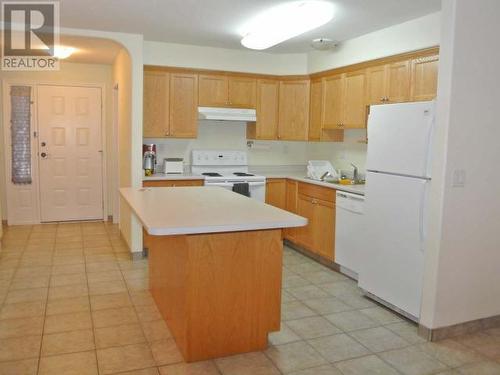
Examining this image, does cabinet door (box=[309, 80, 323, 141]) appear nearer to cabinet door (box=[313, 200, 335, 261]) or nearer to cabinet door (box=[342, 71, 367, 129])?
cabinet door (box=[342, 71, 367, 129])

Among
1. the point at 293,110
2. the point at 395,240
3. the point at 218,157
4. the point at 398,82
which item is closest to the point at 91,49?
the point at 218,157

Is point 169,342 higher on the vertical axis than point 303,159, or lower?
lower

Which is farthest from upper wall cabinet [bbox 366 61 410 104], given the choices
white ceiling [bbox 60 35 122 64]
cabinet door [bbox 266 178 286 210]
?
white ceiling [bbox 60 35 122 64]

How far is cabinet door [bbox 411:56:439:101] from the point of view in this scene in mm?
3766

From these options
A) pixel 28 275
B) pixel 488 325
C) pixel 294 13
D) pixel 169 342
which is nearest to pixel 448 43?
pixel 294 13

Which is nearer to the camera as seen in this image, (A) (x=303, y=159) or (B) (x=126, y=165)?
(B) (x=126, y=165)

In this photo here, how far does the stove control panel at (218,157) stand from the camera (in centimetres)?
573

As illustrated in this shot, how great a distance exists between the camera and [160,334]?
311 cm

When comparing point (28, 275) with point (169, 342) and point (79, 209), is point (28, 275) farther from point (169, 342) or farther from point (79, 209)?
point (79, 209)

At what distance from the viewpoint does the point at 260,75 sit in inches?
221

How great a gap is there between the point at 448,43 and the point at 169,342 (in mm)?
2699

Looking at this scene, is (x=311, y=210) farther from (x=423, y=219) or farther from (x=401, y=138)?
(x=423, y=219)

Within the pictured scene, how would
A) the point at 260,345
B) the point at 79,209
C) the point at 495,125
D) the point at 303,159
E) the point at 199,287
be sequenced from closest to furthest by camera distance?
1. the point at 199,287
2. the point at 260,345
3. the point at 495,125
4. the point at 303,159
5. the point at 79,209

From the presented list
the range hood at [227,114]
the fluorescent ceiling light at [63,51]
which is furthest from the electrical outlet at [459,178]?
the fluorescent ceiling light at [63,51]
